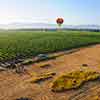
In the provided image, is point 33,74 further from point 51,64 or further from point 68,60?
point 68,60

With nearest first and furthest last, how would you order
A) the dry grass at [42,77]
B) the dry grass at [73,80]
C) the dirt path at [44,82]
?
the dirt path at [44,82], the dry grass at [73,80], the dry grass at [42,77]

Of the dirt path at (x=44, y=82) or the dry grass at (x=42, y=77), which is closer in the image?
the dirt path at (x=44, y=82)

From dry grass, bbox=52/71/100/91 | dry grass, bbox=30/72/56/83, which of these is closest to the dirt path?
dry grass, bbox=30/72/56/83

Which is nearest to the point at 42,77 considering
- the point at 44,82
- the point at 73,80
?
the point at 44,82

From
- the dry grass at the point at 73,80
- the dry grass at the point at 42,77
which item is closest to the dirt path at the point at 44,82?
the dry grass at the point at 42,77

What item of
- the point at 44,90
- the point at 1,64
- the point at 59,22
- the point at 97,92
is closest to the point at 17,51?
the point at 1,64

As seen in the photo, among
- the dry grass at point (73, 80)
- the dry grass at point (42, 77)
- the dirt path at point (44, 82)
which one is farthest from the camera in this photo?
the dry grass at point (42, 77)

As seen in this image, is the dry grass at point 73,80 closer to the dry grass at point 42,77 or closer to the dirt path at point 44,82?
the dirt path at point 44,82

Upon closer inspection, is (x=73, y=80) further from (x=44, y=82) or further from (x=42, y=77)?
(x=42, y=77)
